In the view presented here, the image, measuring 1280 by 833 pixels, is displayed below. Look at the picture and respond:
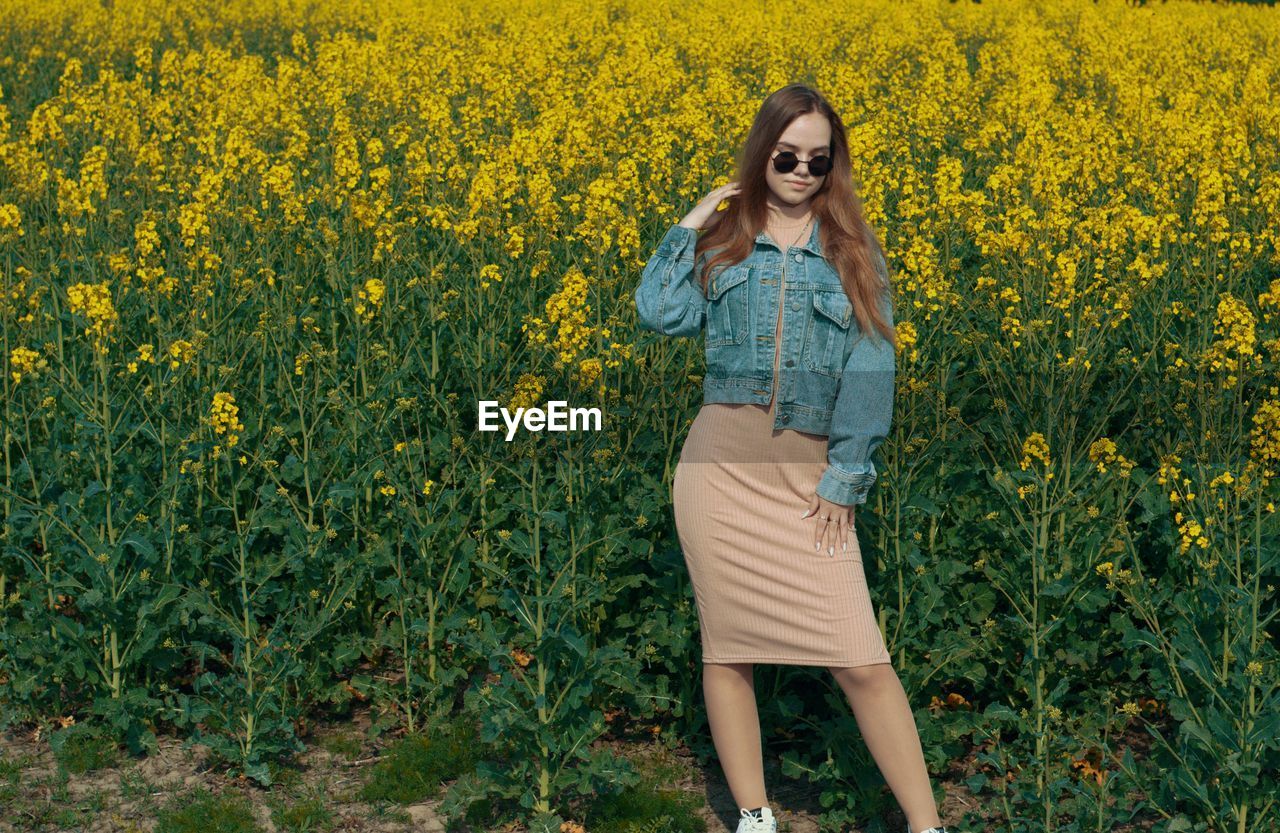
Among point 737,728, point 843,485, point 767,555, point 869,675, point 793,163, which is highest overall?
point 793,163

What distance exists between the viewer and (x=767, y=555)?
420 centimetres

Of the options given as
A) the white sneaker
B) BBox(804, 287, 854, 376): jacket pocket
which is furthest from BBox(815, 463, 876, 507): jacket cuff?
the white sneaker

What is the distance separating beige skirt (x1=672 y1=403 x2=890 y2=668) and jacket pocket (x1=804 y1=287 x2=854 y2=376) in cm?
19

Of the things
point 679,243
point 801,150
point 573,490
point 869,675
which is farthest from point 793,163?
point 573,490

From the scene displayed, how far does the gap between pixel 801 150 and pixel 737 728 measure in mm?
1613

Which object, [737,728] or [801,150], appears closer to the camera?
[801,150]

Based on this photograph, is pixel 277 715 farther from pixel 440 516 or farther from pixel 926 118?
pixel 926 118

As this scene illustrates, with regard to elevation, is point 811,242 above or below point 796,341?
above

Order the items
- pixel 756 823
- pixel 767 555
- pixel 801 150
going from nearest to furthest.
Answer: pixel 801 150 → pixel 767 555 → pixel 756 823

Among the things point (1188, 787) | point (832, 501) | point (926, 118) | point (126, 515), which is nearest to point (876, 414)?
point (832, 501)

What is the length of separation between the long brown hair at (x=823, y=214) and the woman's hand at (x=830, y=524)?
1.55 feet

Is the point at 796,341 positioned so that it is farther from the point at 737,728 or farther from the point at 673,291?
the point at 737,728

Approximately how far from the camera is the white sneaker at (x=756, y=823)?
4.31 meters

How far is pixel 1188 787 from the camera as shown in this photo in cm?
438
